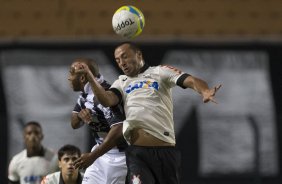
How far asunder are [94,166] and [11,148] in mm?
3440

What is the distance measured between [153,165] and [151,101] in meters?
0.53

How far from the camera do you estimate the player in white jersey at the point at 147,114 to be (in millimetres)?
5793

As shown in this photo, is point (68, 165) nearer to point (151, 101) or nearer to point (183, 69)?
point (151, 101)

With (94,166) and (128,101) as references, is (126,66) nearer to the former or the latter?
(128,101)

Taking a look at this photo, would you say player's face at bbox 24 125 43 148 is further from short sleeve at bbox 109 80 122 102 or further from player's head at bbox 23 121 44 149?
short sleeve at bbox 109 80 122 102

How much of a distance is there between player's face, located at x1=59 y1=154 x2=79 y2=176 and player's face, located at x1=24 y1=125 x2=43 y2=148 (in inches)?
58.7

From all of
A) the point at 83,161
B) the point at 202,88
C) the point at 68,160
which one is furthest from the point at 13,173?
the point at 202,88

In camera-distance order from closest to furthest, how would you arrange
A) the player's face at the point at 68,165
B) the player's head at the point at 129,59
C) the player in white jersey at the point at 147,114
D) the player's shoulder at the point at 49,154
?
the player in white jersey at the point at 147,114, the player's head at the point at 129,59, the player's face at the point at 68,165, the player's shoulder at the point at 49,154

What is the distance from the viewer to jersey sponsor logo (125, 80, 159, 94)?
601 centimetres

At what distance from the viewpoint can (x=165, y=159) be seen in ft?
19.1

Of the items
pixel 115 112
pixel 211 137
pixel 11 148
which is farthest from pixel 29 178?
pixel 115 112

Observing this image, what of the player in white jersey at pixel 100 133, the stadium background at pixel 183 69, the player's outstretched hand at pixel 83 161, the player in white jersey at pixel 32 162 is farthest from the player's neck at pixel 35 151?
the player's outstretched hand at pixel 83 161
